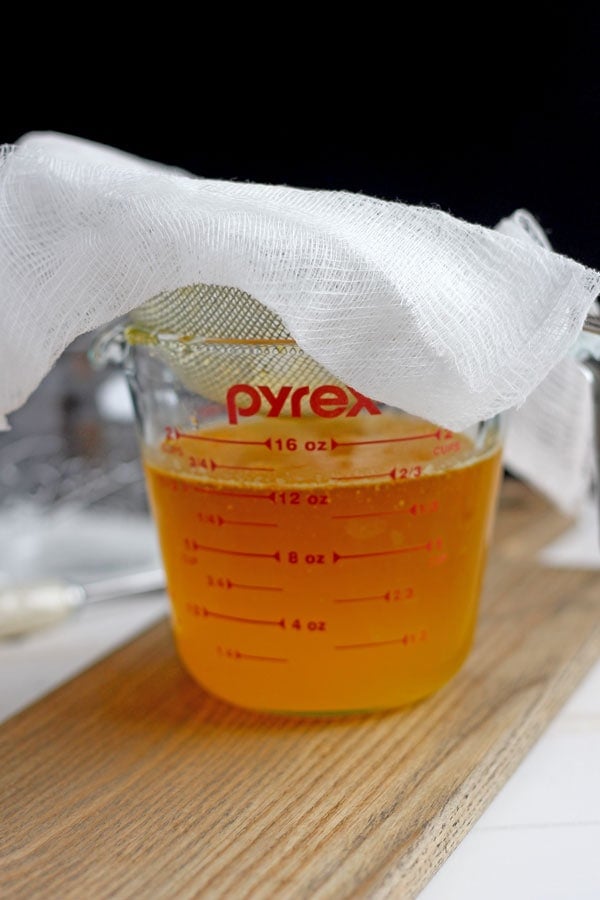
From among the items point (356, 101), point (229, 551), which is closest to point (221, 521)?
point (229, 551)

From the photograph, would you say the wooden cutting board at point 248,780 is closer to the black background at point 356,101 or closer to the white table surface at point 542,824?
the white table surface at point 542,824

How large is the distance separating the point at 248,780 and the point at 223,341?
6.8 inches

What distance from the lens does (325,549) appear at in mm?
406

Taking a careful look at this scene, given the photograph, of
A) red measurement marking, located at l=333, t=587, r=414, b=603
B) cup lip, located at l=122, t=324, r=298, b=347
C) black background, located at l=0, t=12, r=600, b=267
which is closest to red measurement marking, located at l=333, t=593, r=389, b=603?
red measurement marking, located at l=333, t=587, r=414, b=603

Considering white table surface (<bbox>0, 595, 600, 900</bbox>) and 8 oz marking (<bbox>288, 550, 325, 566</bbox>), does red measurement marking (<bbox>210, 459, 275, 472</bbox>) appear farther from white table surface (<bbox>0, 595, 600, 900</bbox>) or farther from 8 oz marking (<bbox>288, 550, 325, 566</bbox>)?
white table surface (<bbox>0, 595, 600, 900</bbox>)

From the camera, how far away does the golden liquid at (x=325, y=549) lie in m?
0.40

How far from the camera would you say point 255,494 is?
0.40 meters

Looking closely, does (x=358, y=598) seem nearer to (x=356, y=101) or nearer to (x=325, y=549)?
(x=325, y=549)

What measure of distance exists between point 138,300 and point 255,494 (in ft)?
0.30

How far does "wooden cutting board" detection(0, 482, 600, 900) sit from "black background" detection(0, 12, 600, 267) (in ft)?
1.79

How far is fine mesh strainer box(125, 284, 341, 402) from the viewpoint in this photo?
383mm

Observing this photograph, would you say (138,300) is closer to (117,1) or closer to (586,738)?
(586,738)

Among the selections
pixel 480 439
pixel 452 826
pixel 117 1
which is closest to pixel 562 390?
pixel 480 439

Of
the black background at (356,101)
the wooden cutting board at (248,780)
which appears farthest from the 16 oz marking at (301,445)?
the black background at (356,101)
